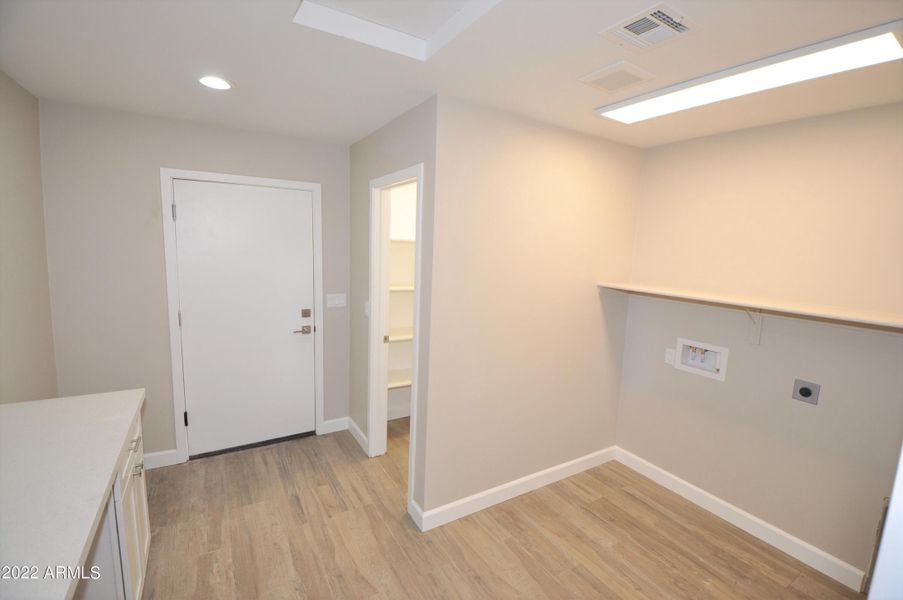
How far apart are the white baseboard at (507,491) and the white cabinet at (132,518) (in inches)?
53.1

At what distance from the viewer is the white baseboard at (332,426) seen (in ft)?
11.5

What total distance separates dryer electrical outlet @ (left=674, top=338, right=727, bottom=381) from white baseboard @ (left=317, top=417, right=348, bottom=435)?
275 cm

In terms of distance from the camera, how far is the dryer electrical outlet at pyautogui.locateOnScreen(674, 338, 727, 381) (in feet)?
8.57

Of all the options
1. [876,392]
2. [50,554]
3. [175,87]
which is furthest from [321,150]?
[876,392]

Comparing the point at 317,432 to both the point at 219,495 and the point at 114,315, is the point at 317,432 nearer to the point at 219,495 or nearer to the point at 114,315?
the point at 219,495

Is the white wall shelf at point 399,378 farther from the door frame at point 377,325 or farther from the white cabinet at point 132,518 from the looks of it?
the white cabinet at point 132,518

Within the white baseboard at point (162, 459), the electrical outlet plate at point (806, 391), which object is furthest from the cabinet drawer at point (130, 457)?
the electrical outlet plate at point (806, 391)

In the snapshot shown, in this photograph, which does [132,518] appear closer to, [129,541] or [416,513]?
[129,541]

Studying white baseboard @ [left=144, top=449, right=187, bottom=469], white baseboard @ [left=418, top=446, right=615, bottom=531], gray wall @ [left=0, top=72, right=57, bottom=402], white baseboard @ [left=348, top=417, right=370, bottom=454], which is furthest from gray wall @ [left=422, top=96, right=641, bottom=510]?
gray wall @ [left=0, top=72, right=57, bottom=402]

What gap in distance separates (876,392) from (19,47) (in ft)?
14.0

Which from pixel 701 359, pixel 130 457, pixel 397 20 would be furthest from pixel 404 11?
pixel 701 359

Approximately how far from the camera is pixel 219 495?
2.63m

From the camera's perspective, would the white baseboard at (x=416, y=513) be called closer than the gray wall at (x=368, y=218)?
No

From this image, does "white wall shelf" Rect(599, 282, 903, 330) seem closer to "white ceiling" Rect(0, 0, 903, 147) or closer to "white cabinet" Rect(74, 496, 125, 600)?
"white ceiling" Rect(0, 0, 903, 147)
